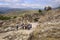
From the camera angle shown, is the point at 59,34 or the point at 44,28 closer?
the point at 59,34

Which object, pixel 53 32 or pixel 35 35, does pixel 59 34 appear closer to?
pixel 53 32

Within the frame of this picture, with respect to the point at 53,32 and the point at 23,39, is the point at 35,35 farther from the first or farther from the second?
the point at 23,39

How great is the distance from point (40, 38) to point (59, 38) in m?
1.16

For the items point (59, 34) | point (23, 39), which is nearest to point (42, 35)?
point (59, 34)

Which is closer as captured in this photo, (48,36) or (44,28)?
(48,36)

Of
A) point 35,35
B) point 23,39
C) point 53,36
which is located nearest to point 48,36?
point 53,36

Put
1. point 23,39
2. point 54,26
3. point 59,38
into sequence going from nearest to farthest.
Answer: point 59,38 → point 54,26 → point 23,39

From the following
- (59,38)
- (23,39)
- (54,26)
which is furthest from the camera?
(23,39)

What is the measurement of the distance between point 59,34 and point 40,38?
1195mm

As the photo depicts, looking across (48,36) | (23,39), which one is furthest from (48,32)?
(23,39)

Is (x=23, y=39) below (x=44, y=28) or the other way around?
below

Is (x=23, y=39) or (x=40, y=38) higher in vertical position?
(x=40, y=38)

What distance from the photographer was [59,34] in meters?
9.49

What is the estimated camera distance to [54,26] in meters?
10.1
